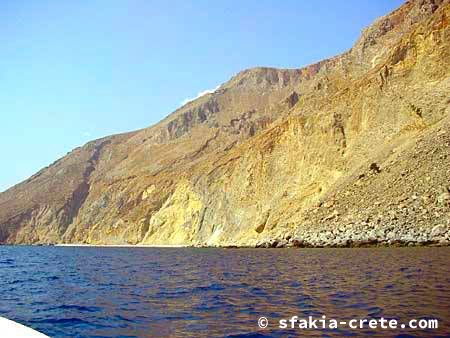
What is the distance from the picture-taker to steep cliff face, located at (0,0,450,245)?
52750 mm

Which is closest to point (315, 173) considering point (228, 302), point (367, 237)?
point (367, 237)

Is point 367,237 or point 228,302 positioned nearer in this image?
point 228,302

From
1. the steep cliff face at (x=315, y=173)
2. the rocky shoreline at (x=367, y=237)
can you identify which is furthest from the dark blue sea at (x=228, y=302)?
the steep cliff face at (x=315, y=173)

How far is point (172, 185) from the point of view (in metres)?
112

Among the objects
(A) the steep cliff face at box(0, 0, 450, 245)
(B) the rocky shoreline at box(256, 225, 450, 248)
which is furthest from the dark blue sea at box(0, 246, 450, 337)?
(A) the steep cliff face at box(0, 0, 450, 245)

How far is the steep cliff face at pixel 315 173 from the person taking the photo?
5275 centimetres

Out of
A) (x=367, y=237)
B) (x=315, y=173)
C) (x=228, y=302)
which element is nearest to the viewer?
(x=228, y=302)

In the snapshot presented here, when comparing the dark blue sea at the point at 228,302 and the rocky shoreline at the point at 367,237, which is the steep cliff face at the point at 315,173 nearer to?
the rocky shoreline at the point at 367,237

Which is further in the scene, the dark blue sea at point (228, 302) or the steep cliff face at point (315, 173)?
the steep cliff face at point (315, 173)

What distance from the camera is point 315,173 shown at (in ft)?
236

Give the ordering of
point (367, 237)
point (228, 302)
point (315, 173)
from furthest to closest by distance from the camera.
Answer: point (315, 173) < point (367, 237) < point (228, 302)

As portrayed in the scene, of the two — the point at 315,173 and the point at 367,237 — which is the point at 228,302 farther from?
the point at 315,173

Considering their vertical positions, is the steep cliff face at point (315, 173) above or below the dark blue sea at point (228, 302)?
above

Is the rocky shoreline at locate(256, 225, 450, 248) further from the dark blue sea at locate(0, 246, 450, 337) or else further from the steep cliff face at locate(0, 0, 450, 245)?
the dark blue sea at locate(0, 246, 450, 337)
